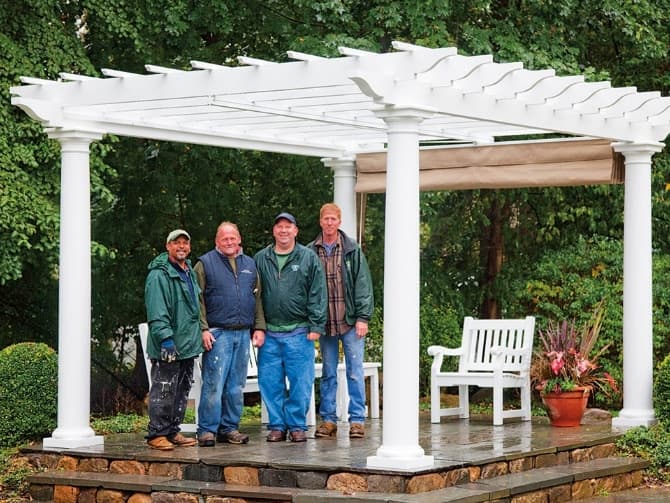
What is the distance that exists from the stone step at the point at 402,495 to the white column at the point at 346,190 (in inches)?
131

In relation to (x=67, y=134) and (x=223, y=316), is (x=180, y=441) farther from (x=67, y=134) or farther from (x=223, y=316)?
(x=67, y=134)

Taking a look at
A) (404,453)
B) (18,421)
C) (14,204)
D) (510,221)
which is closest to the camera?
(404,453)

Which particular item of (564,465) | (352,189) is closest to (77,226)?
(352,189)

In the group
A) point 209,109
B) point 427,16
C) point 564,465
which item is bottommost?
point 564,465

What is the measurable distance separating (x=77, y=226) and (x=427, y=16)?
5.34 metres

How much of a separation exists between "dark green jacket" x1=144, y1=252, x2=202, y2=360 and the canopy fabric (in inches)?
120

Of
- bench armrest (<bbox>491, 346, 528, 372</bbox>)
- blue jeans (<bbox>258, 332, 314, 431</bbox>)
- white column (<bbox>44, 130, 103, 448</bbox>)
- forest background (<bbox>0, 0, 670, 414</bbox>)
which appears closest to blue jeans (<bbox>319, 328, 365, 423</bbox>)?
blue jeans (<bbox>258, 332, 314, 431</bbox>)

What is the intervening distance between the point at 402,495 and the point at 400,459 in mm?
294

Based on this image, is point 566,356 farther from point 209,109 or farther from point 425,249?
point 425,249

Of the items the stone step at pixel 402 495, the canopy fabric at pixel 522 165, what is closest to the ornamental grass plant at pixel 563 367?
the stone step at pixel 402 495

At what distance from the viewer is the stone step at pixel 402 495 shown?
8.10 meters

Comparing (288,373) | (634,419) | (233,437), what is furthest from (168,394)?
(634,419)

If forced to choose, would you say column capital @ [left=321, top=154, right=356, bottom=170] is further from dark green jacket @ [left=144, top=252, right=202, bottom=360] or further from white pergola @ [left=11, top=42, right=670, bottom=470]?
dark green jacket @ [left=144, top=252, right=202, bottom=360]

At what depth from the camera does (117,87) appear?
31.1 ft
